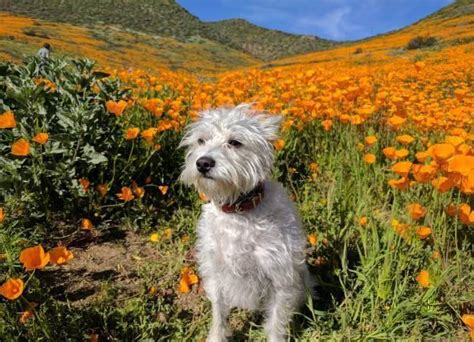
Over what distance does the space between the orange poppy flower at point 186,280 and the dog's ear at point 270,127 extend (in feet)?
4.06

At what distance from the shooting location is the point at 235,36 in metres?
98.8

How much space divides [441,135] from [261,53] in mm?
87091

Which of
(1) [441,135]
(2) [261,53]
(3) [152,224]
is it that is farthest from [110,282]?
(2) [261,53]

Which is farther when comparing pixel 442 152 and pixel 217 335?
pixel 217 335

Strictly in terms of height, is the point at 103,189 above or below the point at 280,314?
above

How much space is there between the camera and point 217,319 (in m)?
3.07

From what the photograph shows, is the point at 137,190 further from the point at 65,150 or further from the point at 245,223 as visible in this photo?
the point at 245,223

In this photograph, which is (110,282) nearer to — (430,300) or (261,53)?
(430,300)

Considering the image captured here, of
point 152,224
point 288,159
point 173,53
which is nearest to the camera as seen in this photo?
point 152,224

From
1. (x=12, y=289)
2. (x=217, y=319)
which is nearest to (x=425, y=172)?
(x=217, y=319)

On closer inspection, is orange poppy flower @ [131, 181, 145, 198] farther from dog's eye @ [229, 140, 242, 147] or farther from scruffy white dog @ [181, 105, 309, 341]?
dog's eye @ [229, 140, 242, 147]

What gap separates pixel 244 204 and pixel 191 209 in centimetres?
185

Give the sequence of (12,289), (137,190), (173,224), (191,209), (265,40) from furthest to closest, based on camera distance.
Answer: (265,40), (191,209), (173,224), (137,190), (12,289)

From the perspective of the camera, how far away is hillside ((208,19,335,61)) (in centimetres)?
8888
